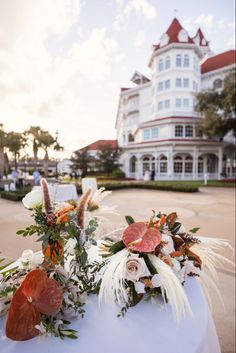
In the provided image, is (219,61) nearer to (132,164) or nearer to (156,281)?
(132,164)

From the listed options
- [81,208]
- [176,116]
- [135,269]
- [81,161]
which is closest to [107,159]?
[81,161]

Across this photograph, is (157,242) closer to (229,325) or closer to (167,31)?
(229,325)

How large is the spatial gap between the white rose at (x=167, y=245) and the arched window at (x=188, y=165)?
2821 centimetres

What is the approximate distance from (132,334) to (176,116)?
29.7 metres

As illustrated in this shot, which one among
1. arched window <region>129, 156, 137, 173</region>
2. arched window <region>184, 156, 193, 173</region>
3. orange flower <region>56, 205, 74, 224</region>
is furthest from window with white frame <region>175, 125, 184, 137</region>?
orange flower <region>56, 205, 74, 224</region>

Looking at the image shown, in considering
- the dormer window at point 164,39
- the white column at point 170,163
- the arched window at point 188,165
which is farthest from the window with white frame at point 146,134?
the dormer window at point 164,39

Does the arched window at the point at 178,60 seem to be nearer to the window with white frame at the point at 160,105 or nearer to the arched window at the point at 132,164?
the window with white frame at the point at 160,105

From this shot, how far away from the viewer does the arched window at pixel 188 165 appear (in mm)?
28055

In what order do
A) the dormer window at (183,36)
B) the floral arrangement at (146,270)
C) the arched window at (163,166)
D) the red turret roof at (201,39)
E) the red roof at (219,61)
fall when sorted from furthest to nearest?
the red turret roof at (201,39) → the red roof at (219,61) → the dormer window at (183,36) → the arched window at (163,166) → the floral arrangement at (146,270)

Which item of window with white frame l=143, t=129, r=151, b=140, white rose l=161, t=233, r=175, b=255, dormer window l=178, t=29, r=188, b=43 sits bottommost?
white rose l=161, t=233, r=175, b=255

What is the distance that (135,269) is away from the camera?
109 cm

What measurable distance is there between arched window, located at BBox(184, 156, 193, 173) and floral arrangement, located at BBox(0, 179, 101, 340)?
28406 mm

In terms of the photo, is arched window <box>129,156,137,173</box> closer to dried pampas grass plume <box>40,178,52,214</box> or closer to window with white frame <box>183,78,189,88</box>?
window with white frame <box>183,78,189,88</box>

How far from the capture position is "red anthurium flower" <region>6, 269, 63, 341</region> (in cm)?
88
